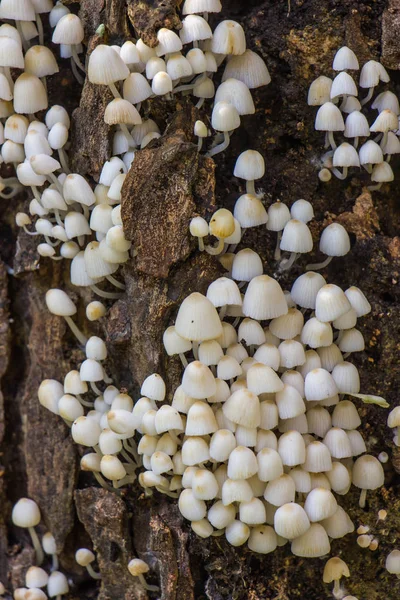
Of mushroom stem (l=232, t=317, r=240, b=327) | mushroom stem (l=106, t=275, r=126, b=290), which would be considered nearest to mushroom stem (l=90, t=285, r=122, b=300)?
mushroom stem (l=106, t=275, r=126, b=290)

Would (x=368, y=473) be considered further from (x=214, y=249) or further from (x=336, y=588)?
(x=214, y=249)

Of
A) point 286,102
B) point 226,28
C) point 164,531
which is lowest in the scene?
point 164,531

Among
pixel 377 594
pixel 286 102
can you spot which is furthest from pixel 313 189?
pixel 377 594

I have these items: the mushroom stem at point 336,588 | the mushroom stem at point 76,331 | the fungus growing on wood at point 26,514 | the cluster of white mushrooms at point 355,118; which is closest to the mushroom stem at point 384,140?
the cluster of white mushrooms at point 355,118

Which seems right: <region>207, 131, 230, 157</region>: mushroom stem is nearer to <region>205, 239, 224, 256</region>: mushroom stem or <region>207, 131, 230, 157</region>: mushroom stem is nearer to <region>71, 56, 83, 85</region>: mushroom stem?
<region>205, 239, 224, 256</region>: mushroom stem

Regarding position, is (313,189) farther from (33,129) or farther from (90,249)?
(33,129)

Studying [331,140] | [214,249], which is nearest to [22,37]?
[214,249]
